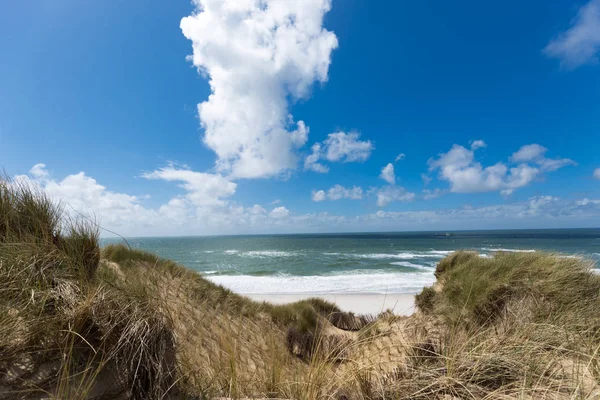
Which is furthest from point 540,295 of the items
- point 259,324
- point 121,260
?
point 121,260

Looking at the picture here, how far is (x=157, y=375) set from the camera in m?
2.29

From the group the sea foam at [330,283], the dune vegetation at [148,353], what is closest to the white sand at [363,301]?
the sea foam at [330,283]

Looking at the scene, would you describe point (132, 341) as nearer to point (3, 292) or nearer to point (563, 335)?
point (3, 292)

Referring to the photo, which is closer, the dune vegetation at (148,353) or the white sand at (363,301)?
the dune vegetation at (148,353)

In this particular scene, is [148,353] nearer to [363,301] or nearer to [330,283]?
[363,301]

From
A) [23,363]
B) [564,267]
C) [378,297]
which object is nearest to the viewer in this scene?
[23,363]

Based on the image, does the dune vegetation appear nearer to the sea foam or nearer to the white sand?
the white sand

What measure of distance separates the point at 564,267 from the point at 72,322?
8.75 meters

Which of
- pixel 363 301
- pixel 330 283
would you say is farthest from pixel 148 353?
pixel 330 283

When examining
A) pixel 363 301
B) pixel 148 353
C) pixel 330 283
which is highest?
pixel 148 353

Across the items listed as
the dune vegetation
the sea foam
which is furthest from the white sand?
the dune vegetation

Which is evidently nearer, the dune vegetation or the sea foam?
the dune vegetation

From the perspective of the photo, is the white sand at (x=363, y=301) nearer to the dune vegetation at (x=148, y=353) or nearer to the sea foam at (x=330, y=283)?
the sea foam at (x=330, y=283)

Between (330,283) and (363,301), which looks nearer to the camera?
(363,301)
